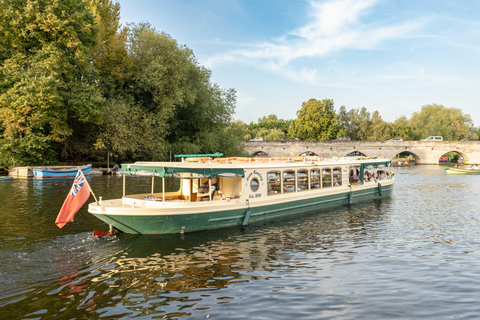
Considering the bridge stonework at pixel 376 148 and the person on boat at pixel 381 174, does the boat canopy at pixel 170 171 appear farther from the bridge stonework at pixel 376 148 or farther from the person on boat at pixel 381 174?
the bridge stonework at pixel 376 148

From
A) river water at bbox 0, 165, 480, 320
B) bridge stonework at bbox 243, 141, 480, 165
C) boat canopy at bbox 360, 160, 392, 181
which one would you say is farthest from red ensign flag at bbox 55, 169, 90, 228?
bridge stonework at bbox 243, 141, 480, 165

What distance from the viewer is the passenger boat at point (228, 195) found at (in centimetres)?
1277

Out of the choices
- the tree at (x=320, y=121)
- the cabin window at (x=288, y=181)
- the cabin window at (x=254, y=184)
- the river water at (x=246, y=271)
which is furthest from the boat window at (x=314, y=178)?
the tree at (x=320, y=121)

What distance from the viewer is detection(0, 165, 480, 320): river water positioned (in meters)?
7.79

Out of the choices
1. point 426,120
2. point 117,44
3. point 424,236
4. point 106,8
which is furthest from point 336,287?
point 426,120

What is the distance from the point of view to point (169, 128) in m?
45.1

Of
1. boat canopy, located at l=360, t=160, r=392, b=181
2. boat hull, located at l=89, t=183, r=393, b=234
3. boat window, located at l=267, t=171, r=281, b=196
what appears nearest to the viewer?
boat hull, located at l=89, t=183, r=393, b=234

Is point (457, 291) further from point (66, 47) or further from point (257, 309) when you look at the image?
point (66, 47)

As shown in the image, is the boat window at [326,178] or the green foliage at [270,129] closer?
the boat window at [326,178]

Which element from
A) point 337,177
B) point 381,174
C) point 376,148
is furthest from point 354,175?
point 376,148

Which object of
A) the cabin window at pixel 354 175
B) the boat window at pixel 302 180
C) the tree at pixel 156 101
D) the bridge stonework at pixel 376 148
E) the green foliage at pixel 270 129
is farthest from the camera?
the green foliage at pixel 270 129

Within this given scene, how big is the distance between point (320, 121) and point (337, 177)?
67832 mm

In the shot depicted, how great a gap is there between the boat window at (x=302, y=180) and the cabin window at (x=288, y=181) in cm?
51

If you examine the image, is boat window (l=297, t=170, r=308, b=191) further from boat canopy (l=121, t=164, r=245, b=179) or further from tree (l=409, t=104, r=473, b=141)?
tree (l=409, t=104, r=473, b=141)
